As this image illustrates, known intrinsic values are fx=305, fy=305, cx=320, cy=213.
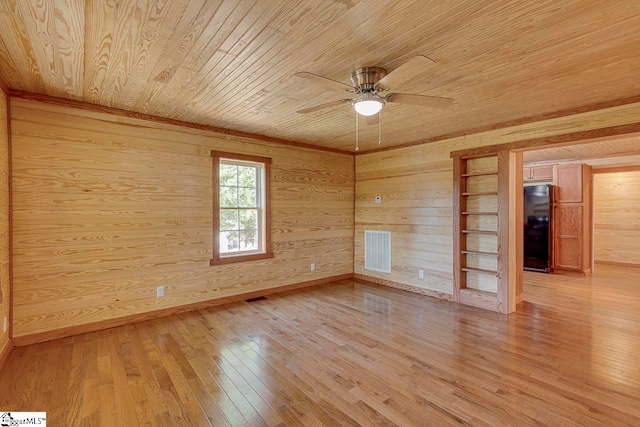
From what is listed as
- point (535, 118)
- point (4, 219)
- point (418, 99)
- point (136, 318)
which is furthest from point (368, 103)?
point (136, 318)

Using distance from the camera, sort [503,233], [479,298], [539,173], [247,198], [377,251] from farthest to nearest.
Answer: [539,173] → [377,251] → [247,198] → [479,298] → [503,233]

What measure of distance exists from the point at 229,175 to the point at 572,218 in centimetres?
683

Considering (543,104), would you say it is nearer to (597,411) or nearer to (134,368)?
(597,411)

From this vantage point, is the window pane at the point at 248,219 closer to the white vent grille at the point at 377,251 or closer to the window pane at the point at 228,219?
the window pane at the point at 228,219

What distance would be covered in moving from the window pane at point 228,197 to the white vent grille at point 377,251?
8.04 feet

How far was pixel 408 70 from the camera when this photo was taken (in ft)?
6.59

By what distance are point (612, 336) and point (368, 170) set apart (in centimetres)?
387

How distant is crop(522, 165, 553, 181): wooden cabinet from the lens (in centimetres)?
668

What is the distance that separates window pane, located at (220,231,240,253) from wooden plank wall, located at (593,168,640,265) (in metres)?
8.03

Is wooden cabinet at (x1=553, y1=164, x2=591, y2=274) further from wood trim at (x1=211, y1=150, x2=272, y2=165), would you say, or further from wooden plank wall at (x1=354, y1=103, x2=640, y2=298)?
wood trim at (x1=211, y1=150, x2=272, y2=165)

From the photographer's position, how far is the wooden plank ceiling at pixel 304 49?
5.62 feet

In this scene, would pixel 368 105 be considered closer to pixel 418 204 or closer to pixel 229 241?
pixel 418 204

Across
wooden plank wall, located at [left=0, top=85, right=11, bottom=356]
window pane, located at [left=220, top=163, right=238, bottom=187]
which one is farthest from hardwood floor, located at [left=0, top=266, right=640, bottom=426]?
window pane, located at [left=220, top=163, right=238, bottom=187]

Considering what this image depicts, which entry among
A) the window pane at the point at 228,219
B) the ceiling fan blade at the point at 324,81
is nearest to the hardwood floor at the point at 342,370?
the window pane at the point at 228,219
